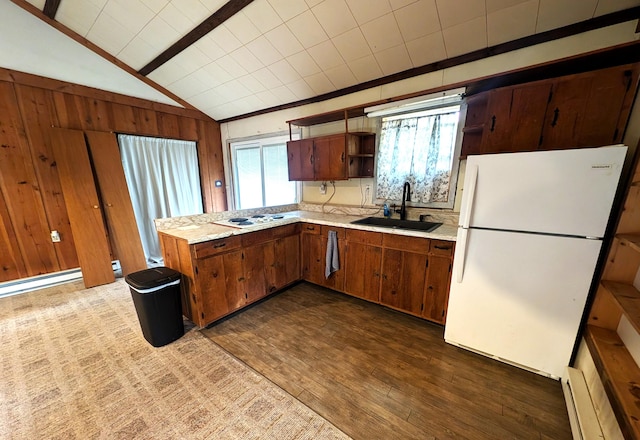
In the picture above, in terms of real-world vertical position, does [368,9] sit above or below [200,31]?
below

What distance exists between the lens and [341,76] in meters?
2.71

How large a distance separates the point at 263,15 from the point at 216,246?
2.21 metres

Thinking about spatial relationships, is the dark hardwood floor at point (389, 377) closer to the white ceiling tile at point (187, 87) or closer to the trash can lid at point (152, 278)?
the trash can lid at point (152, 278)

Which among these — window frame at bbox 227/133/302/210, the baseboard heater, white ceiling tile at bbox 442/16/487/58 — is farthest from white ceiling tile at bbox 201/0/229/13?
the baseboard heater

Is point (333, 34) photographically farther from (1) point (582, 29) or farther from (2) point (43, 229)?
(2) point (43, 229)

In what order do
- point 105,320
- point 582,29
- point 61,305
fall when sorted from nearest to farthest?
point 582,29 < point 105,320 < point 61,305

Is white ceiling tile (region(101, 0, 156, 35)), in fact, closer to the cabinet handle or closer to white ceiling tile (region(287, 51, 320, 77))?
white ceiling tile (region(287, 51, 320, 77))

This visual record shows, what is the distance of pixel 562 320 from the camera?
5.04ft

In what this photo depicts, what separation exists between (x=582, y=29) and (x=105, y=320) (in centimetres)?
486

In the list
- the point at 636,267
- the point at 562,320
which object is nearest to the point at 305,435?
the point at 562,320

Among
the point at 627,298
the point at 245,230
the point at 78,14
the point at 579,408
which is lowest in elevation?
the point at 579,408

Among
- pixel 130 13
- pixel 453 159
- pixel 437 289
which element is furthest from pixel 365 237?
pixel 130 13

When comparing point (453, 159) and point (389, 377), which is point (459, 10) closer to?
point (453, 159)

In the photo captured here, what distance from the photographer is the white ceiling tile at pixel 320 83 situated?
279 centimetres
